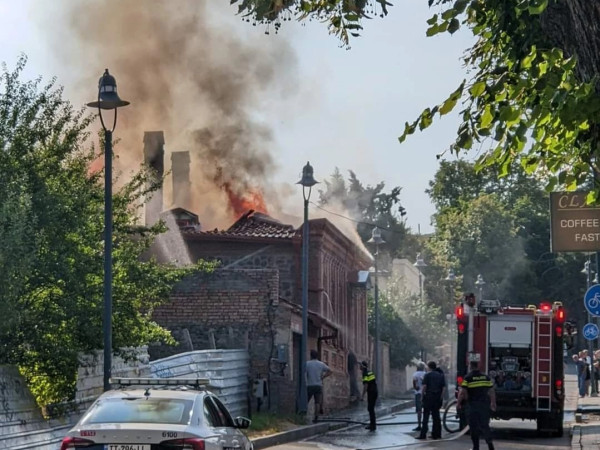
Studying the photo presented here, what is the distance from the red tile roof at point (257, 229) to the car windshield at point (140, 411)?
3015 cm

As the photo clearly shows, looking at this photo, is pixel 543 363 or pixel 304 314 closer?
pixel 543 363

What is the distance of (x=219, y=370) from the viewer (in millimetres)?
28297

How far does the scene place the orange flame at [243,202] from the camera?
2051 inches

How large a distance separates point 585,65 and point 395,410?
34703 mm

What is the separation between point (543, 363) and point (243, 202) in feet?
88.9

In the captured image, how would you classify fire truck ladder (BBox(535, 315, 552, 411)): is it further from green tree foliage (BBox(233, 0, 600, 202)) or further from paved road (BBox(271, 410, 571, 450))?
green tree foliage (BBox(233, 0, 600, 202))

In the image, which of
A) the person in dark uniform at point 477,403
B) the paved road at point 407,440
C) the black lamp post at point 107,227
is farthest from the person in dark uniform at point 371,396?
the black lamp post at point 107,227

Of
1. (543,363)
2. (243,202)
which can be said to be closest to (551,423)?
(543,363)

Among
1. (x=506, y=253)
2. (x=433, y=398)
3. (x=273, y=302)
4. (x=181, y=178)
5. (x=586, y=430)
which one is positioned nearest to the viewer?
(x=433, y=398)

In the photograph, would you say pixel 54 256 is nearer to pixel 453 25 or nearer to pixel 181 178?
pixel 453 25

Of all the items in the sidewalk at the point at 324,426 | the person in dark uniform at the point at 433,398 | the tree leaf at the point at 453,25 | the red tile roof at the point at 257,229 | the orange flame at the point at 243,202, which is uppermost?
the orange flame at the point at 243,202

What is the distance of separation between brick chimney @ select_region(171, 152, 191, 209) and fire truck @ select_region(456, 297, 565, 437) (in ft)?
86.1

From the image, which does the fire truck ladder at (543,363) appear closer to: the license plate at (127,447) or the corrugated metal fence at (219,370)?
the corrugated metal fence at (219,370)

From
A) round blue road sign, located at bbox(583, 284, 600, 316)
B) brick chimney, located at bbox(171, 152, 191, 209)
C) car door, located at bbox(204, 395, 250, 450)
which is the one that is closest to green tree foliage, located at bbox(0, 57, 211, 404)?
car door, located at bbox(204, 395, 250, 450)
